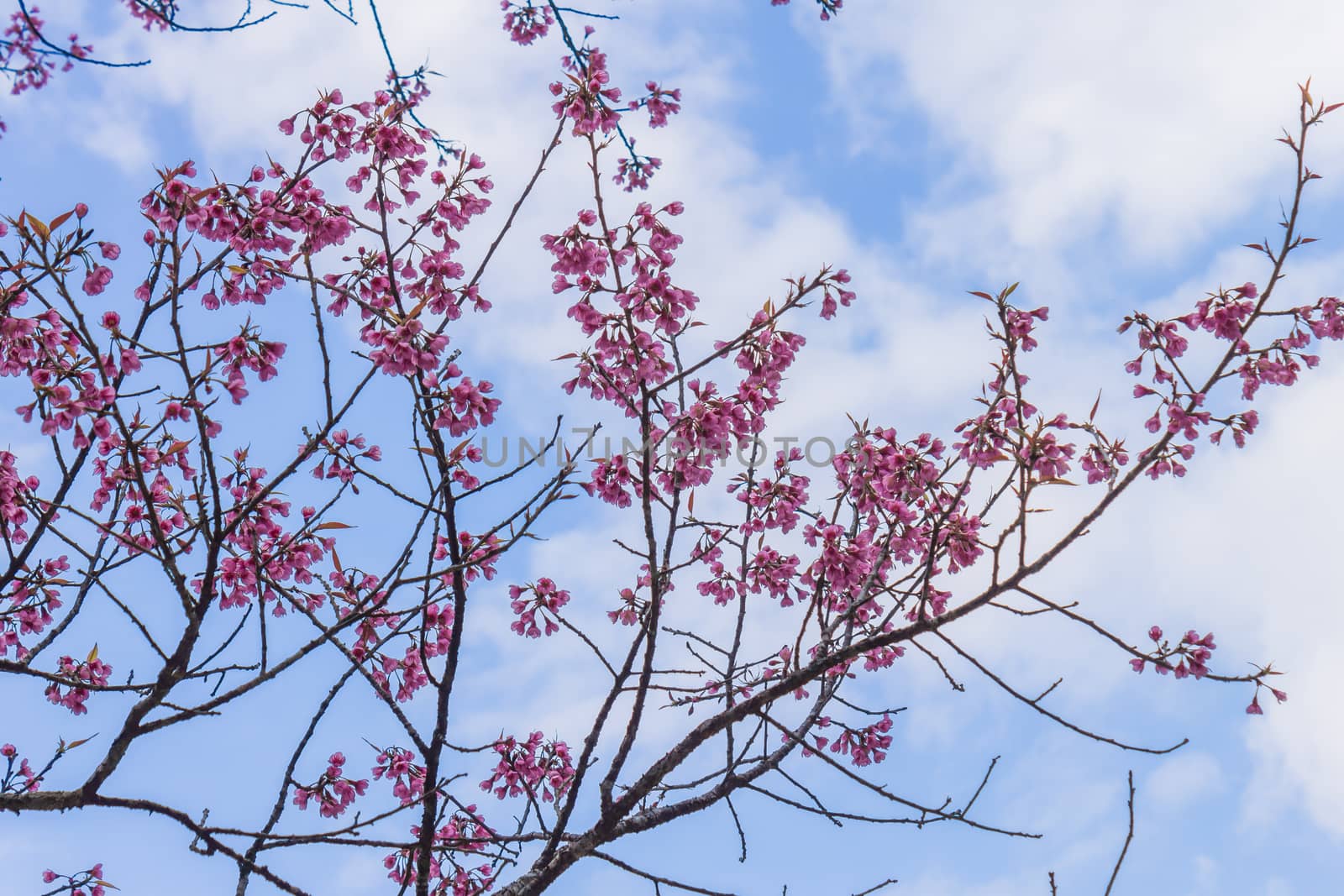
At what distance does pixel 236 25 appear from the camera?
4629 mm

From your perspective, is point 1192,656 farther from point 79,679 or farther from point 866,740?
point 79,679

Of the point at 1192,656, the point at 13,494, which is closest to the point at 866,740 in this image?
the point at 1192,656

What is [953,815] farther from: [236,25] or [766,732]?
[236,25]

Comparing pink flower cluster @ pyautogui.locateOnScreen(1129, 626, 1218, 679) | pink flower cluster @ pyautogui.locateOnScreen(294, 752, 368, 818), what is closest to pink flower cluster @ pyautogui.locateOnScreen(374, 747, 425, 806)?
pink flower cluster @ pyautogui.locateOnScreen(294, 752, 368, 818)

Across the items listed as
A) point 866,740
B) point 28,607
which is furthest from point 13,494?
point 866,740

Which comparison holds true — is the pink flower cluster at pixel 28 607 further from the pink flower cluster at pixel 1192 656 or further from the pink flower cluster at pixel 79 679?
the pink flower cluster at pixel 1192 656

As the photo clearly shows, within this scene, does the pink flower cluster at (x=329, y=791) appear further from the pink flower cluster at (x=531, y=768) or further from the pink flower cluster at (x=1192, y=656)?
the pink flower cluster at (x=1192, y=656)

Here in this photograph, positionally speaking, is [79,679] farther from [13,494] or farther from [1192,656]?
[1192,656]

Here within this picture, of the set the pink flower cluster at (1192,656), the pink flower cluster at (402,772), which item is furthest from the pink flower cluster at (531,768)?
the pink flower cluster at (1192,656)

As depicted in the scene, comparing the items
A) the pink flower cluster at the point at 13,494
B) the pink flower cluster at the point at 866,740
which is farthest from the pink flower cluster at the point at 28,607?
the pink flower cluster at the point at 866,740

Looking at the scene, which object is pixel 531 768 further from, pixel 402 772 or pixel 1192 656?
pixel 1192 656

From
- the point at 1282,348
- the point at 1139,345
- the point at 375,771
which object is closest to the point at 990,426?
the point at 1139,345

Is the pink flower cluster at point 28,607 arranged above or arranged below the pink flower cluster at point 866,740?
above

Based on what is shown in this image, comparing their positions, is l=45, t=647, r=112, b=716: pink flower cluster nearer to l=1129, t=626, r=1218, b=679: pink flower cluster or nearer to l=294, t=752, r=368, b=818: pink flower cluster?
l=294, t=752, r=368, b=818: pink flower cluster
